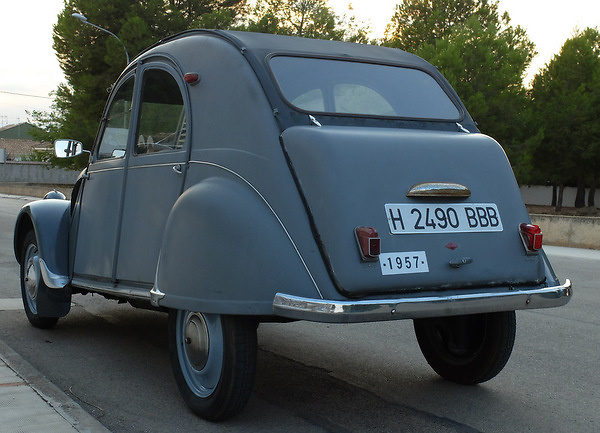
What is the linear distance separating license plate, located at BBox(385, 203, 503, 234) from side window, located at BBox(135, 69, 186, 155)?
151cm

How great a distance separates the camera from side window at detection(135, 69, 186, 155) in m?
4.97

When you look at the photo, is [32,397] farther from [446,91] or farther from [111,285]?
[446,91]

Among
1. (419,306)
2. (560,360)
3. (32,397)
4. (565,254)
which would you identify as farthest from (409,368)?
(565,254)

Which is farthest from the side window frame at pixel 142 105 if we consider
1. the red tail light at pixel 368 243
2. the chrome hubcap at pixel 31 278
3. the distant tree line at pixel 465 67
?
the distant tree line at pixel 465 67

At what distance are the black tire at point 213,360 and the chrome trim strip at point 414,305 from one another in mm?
343

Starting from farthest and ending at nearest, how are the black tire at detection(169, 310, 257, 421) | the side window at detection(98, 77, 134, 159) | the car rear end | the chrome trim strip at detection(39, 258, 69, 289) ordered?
1. the chrome trim strip at detection(39, 258, 69, 289)
2. the side window at detection(98, 77, 134, 159)
3. the black tire at detection(169, 310, 257, 421)
4. the car rear end

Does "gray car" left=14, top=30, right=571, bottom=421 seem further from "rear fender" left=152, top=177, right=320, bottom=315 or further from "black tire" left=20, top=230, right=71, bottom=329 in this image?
"black tire" left=20, top=230, right=71, bottom=329

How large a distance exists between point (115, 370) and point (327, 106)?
7.72 feet

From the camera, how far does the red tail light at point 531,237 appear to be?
14.6 feet

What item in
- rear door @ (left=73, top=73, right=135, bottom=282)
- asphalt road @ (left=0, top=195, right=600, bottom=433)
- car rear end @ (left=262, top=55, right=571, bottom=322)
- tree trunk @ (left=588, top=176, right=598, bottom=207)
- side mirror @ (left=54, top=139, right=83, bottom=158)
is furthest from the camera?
tree trunk @ (left=588, top=176, right=598, bottom=207)

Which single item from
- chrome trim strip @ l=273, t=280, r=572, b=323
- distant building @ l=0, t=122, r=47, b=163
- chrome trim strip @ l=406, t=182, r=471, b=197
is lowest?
distant building @ l=0, t=122, r=47, b=163

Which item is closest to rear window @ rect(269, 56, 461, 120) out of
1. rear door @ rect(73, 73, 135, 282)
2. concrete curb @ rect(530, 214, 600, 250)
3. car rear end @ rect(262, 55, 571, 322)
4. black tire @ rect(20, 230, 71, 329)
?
car rear end @ rect(262, 55, 571, 322)

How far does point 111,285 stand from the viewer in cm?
534

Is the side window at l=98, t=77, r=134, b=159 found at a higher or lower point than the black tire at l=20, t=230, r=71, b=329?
higher
